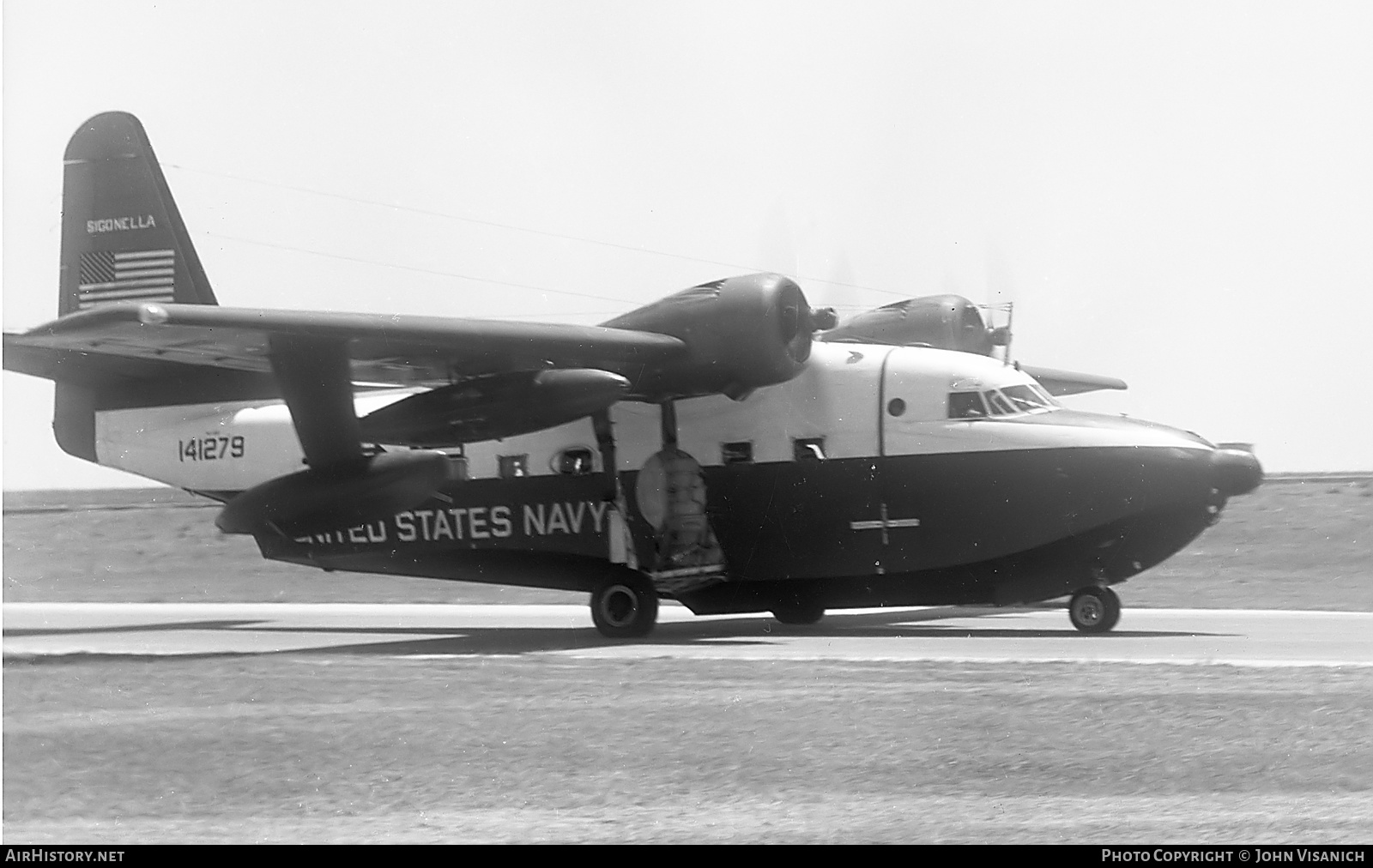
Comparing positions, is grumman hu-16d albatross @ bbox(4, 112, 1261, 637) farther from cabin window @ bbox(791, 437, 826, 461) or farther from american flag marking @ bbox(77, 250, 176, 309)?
american flag marking @ bbox(77, 250, 176, 309)

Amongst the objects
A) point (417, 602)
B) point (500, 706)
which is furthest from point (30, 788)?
point (417, 602)

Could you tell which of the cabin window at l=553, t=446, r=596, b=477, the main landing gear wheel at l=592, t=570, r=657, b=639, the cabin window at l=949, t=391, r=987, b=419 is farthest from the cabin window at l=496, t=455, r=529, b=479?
the cabin window at l=949, t=391, r=987, b=419

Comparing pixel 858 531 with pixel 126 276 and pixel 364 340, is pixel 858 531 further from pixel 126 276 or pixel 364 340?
pixel 126 276

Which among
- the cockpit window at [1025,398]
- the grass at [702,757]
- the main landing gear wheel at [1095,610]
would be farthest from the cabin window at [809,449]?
the grass at [702,757]

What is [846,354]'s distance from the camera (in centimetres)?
1836

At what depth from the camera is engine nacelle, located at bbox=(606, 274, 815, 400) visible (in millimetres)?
17172

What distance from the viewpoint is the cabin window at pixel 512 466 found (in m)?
19.3

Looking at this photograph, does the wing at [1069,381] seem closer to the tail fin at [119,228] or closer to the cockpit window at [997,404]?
the cockpit window at [997,404]

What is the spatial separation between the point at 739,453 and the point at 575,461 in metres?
2.21

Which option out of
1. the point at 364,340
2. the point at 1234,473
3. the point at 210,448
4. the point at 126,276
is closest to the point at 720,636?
the point at 364,340

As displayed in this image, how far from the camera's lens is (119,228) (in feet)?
68.9

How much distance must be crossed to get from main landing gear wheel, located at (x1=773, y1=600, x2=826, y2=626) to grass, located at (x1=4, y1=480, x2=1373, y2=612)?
945 centimetres

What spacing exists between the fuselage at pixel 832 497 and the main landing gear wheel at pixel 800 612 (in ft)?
1.15

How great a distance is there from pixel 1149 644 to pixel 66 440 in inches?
583
